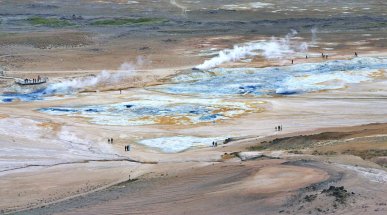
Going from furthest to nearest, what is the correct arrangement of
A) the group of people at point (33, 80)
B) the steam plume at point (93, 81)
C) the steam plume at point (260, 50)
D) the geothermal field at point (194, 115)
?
the steam plume at point (260, 50), the group of people at point (33, 80), the steam plume at point (93, 81), the geothermal field at point (194, 115)

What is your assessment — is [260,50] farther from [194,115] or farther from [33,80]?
[194,115]

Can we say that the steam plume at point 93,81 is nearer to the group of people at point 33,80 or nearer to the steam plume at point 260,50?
the group of people at point 33,80

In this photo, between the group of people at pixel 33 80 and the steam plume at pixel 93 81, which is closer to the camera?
the steam plume at pixel 93 81

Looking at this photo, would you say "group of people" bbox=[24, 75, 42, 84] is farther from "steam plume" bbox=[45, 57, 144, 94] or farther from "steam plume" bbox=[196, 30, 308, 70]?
"steam plume" bbox=[196, 30, 308, 70]

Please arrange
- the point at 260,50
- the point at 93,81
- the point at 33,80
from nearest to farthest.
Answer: the point at 33,80, the point at 93,81, the point at 260,50

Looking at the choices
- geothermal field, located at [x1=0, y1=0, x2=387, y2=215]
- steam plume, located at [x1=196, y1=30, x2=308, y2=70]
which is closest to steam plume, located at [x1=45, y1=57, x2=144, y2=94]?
geothermal field, located at [x1=0, y1=0, x2=387, y2=215]

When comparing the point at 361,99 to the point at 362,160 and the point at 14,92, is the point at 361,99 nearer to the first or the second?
the point at 362,160

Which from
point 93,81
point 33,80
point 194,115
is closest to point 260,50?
point 93,81

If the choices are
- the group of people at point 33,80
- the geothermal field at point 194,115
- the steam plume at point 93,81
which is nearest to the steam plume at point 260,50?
the geothermal field at point 194,115
